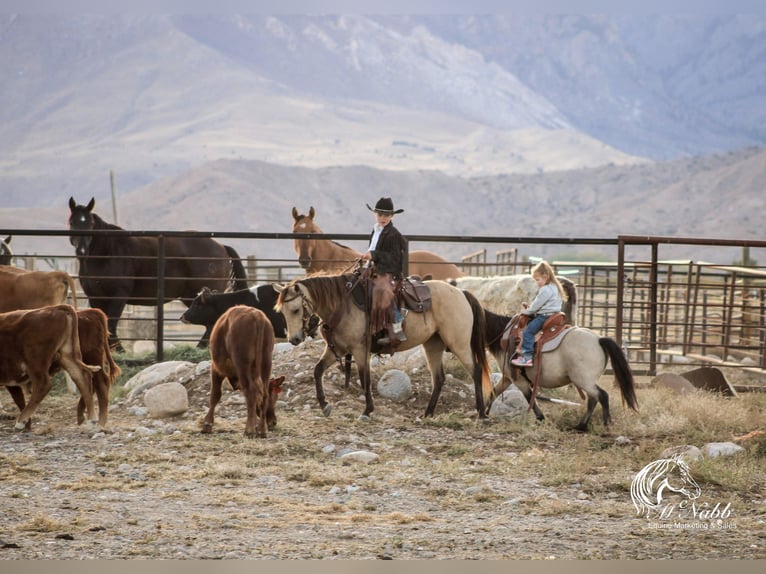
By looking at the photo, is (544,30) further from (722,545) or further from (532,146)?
(722,545)

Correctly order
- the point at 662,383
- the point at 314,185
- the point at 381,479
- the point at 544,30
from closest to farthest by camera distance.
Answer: the point at 381,479 < the point at 662,383 < the point at 314,185 < the point at 544,30

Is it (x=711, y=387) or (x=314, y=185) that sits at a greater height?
(x=314, y=185)

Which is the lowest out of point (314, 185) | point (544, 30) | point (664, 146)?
point (314, 185)

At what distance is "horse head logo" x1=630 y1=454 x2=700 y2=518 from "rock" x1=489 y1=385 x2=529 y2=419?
2429mm

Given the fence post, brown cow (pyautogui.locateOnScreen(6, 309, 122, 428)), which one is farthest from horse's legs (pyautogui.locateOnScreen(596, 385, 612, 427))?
the fence post

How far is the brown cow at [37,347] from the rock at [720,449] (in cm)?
476

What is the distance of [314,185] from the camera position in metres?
88.0

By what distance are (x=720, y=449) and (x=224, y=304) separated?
6.48 meters

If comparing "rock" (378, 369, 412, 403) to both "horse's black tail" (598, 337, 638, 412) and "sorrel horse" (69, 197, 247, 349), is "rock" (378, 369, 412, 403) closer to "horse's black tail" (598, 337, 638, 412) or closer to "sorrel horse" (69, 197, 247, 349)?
"horse's black tail" (598, 337, 638, 412)

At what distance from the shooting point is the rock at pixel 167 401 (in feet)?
29.7

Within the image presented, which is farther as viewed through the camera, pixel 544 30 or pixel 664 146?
pixel 544 30

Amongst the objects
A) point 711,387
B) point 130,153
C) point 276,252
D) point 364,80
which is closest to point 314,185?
point 276,252

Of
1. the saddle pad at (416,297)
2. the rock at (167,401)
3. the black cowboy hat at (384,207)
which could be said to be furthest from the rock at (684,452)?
the rock at (167,401)

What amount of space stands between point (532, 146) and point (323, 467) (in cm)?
11182
